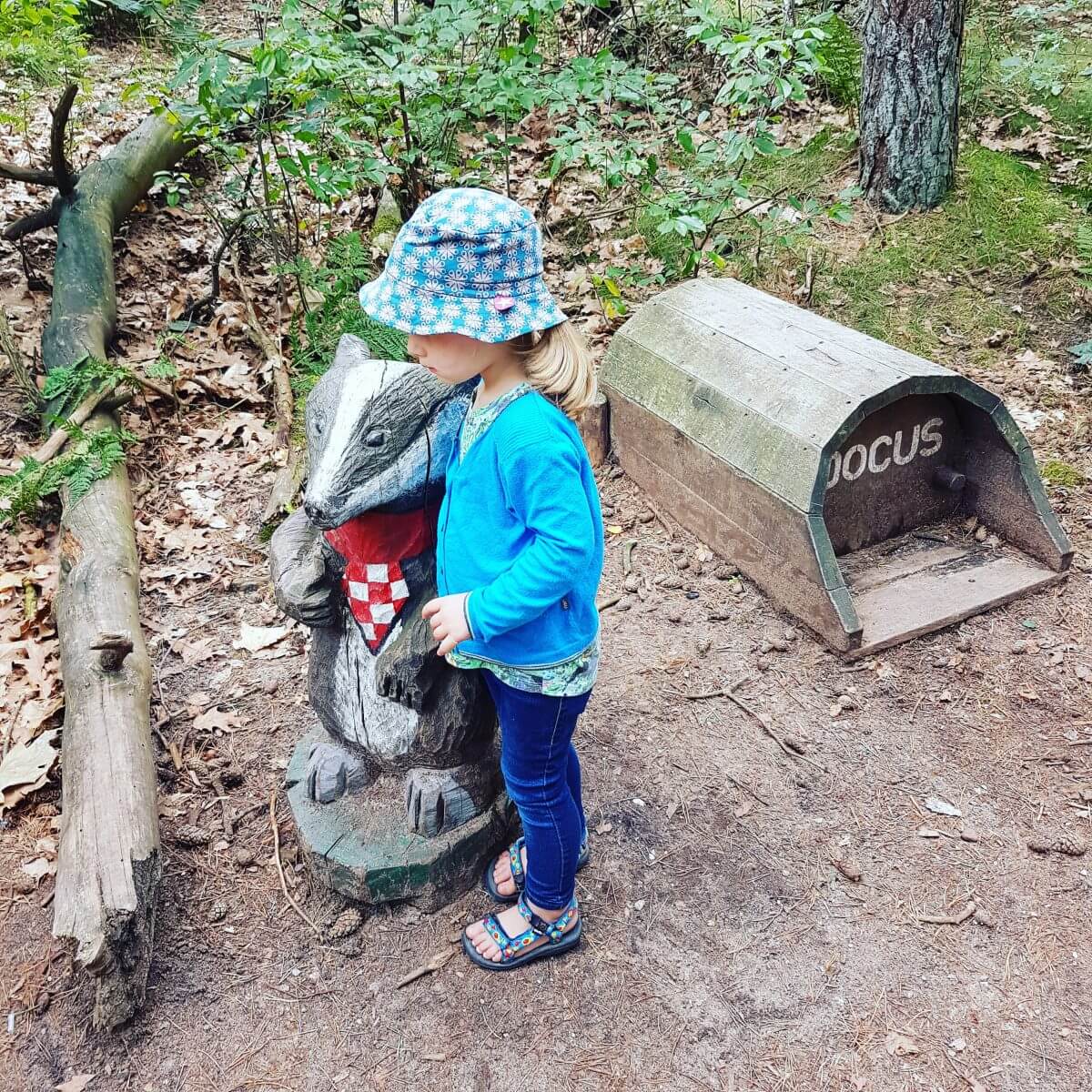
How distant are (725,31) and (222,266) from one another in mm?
3474

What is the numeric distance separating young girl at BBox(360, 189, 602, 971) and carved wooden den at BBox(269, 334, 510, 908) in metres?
0.14

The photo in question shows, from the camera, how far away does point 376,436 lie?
1.99 metres

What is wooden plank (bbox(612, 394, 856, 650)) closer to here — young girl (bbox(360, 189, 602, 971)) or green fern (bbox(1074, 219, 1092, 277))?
young girl (bbox(360, 189, 602, 971))

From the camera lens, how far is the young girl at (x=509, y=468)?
176 centimetres

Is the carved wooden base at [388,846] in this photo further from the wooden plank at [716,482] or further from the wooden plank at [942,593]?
the wooden plank at [942,593]

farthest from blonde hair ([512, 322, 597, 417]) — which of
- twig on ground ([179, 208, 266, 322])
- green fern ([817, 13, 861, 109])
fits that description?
green fern ([817, 13, 861, 109])

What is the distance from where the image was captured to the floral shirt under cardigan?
1984 millimetres

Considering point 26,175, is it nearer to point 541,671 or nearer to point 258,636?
point 258,636

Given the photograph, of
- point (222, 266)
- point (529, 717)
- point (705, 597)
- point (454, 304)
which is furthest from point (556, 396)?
point (222, 266)

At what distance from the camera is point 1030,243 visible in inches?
220

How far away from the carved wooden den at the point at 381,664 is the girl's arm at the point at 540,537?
0.32m

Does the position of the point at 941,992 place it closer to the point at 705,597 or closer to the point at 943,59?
the point at 705,597

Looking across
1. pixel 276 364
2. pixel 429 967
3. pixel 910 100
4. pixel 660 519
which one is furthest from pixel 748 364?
pixel 910 100

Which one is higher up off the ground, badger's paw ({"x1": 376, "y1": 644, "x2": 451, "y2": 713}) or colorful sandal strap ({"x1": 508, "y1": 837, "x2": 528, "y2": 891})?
badger's paw ({"x1": 376, "y1": 644, "x2": 451, "y2": 713})
